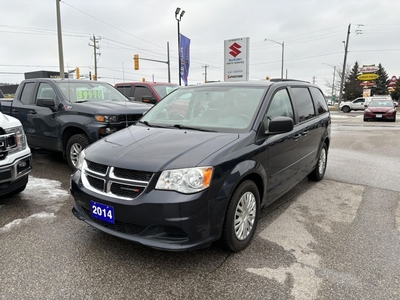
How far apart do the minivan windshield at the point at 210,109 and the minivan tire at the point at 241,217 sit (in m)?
0.67

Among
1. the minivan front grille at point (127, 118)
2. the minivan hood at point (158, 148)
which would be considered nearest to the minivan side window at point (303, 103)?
the minivan hood at point (158, 148)

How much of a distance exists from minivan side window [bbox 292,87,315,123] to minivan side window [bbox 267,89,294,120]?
252mm

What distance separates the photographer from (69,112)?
6.12 m

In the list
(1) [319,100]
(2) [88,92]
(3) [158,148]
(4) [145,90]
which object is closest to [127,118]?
(2) [88,92]

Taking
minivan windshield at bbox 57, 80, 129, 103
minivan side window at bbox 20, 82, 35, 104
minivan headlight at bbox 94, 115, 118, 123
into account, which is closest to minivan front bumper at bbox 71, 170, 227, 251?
minivan headlight at bbox 94, 115, 118, 123

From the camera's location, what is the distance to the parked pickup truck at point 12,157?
3977 millimetres

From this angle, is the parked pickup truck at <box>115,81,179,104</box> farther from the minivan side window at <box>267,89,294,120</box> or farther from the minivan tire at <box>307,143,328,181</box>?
the minivan side window at <box>267,89,294,120</box>

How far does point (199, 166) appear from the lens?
2730 mm

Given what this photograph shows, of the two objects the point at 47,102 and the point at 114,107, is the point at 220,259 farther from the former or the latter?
the point at 47,102

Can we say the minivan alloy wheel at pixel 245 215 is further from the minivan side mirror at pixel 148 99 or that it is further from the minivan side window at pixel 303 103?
the minivan side mirror at pixel 148 99

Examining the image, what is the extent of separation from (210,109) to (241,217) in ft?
4.64

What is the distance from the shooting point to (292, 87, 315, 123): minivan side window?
15.1 ft

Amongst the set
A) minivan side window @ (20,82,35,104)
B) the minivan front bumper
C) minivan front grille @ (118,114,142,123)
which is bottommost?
the minivan front bumper

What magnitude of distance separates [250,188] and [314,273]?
0.94m
